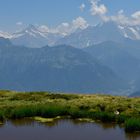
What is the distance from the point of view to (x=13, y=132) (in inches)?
1369

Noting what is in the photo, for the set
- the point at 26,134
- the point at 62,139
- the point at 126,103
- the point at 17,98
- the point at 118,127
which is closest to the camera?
the point at 62,139

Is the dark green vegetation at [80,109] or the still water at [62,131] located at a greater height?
the dark green vegetation at [80,109]

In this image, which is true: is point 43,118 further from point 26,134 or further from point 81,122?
point 26,134

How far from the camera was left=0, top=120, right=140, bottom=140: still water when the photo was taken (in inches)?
1277

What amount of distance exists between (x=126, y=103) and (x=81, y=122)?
809 cm

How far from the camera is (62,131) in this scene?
3528cm

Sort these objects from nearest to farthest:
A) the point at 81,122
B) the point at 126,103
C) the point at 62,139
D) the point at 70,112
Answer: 1. the point at 62,139
2. the point at 81,122
3. the point at 70,112
4. the point at 126,103

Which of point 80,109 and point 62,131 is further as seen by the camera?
point 80,109

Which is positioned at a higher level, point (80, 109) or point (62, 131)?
point (80, 109)

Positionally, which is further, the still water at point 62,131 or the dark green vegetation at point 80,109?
the dark green vegetation at point 80,109

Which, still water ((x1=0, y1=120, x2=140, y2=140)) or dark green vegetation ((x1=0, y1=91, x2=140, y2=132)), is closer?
still water ((x1=0, y1=120, x2=140, y2=140))

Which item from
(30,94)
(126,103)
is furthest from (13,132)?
(30,94)

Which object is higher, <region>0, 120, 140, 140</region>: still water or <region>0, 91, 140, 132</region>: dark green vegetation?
<region>0, 91, 140, 132</region>: dark green vegetation

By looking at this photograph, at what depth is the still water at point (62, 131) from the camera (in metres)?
32.4
